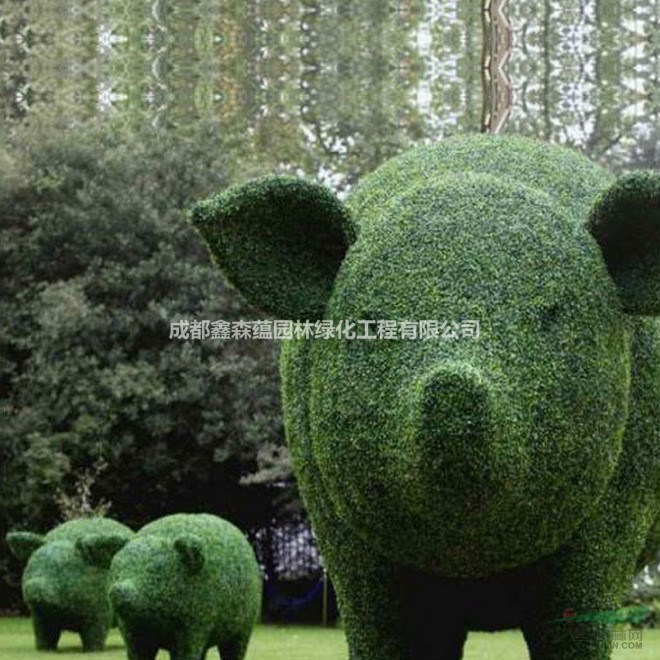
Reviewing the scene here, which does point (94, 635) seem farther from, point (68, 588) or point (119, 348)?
point (119, 348)

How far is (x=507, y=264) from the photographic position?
5.08 meters

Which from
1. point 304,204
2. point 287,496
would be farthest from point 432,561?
point 287,496

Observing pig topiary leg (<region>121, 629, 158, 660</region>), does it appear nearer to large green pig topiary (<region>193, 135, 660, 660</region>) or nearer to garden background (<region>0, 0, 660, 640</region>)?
large green pig topiary (<region>193, 135, 660, 660</region>)

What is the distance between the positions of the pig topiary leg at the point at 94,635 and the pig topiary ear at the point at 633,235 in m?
10.1

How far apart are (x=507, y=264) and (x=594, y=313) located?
0.38 meters

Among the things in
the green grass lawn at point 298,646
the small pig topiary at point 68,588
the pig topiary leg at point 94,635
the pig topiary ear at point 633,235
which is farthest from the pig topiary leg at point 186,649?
the pig topiary ear at point 633,235

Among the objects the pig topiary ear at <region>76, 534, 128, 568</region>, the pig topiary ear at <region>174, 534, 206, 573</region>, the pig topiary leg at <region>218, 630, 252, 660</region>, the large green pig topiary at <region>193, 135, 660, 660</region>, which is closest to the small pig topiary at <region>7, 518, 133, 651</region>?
the pig topiary ear at <region>76, 534, 128, 568</region>

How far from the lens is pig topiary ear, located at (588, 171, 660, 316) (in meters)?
5.12

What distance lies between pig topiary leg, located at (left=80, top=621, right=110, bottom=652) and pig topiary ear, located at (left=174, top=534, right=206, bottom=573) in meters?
4.44

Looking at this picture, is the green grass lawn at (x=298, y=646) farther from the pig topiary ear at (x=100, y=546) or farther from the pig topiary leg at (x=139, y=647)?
the pig topiary leg at (x=139, y=647)

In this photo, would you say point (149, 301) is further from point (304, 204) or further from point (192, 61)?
point (304, 204)

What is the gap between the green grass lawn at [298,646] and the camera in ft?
42.9

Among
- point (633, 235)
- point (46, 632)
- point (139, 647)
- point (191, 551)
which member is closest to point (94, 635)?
point (46, 632)

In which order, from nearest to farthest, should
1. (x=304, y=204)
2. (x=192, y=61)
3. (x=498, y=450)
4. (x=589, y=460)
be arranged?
(x=498, y=450) → (x=589, y=460) → (x=304, y=204) → (x=192, y=61)
